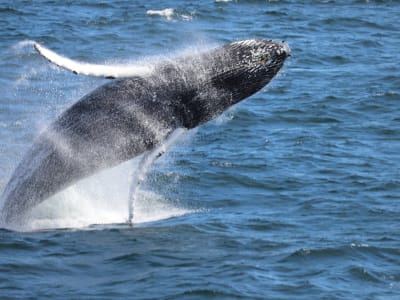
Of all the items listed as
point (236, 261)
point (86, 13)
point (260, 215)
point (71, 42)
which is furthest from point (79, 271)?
point (86, 13)

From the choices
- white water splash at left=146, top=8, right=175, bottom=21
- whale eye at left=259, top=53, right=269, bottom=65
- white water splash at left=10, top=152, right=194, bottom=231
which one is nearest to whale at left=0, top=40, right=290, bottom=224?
whale eye at left=259, top=53, right=269, bottom=65

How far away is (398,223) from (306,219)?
1.78 meters

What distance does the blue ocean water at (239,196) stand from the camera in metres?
15.0

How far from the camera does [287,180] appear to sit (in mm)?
21094

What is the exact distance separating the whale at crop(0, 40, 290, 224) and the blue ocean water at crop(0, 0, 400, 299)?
89 centimetres

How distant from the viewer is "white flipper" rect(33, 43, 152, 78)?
587 inches

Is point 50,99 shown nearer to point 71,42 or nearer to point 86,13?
point 71,42

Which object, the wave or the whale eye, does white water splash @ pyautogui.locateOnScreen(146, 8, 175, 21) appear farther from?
the whale eye

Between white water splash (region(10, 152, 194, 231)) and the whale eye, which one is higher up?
the whale eye

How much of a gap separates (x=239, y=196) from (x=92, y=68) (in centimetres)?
586

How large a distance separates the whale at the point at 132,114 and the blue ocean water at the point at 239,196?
89 centimetres

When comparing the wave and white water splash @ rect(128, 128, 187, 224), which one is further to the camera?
the wave

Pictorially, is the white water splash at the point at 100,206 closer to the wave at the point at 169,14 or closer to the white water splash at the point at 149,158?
the white water splash at the point at 149,158

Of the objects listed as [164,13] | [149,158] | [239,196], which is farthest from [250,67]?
[164,13]
